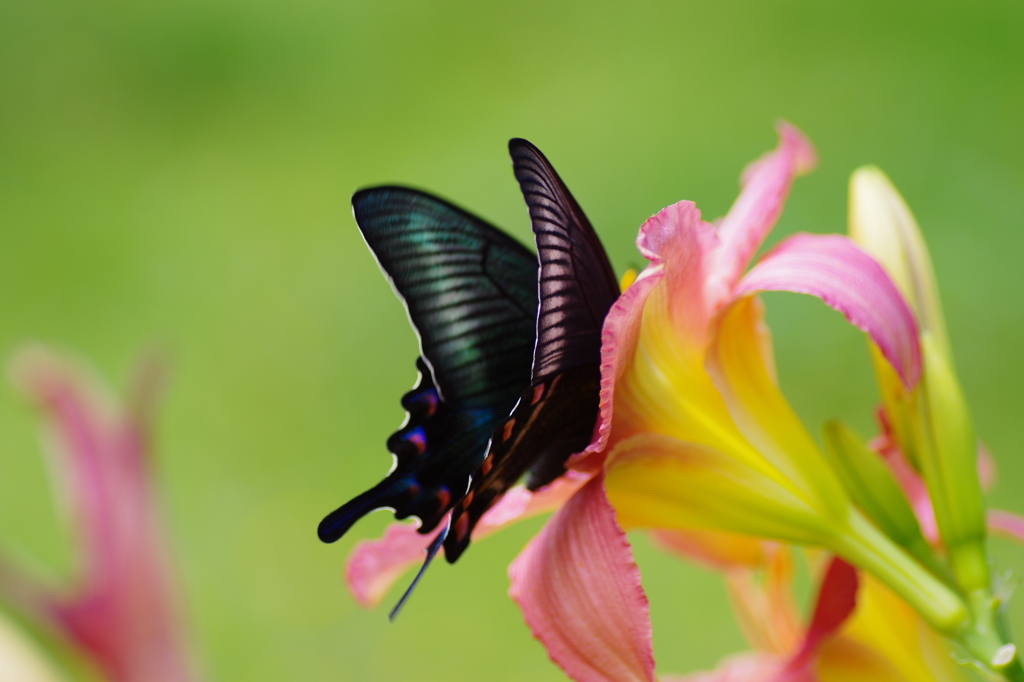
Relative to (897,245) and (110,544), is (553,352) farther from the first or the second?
(110,544)

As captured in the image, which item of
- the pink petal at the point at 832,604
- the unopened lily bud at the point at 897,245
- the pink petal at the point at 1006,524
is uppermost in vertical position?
the unopened lily bud at the point at 897,245

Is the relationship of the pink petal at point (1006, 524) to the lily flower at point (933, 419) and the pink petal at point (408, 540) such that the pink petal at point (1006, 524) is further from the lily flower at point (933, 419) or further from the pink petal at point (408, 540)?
the pink petal at point (408, 540)

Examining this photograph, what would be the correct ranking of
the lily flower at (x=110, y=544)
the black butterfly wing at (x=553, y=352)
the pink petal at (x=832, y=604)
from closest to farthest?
the black butterfly wing at (x=553, y=352) < the pink petal at (x=832, y=604) < the lily flower at (x=110, y=544)

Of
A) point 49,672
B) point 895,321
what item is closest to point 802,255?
point 895,321

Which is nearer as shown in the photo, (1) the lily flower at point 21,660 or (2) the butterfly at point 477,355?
(2) the butterfly at point 477,355

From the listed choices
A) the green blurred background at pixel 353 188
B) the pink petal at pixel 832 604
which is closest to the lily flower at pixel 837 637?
the pink petal at pixel 832 604

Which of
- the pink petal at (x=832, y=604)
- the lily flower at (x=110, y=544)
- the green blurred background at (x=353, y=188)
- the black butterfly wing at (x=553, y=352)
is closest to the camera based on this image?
the black butterfly wing at (x=553, y=352)

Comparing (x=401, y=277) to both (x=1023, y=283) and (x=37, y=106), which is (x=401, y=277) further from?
(x=37, y=106)

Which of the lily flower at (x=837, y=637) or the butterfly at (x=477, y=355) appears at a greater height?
the butterfly at (x=477, y=355)

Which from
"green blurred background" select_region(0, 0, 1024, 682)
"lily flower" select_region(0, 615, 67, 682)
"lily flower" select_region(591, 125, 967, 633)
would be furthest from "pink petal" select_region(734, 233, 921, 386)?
"green blurred background" select_region(0, 0, 1024, 682)
